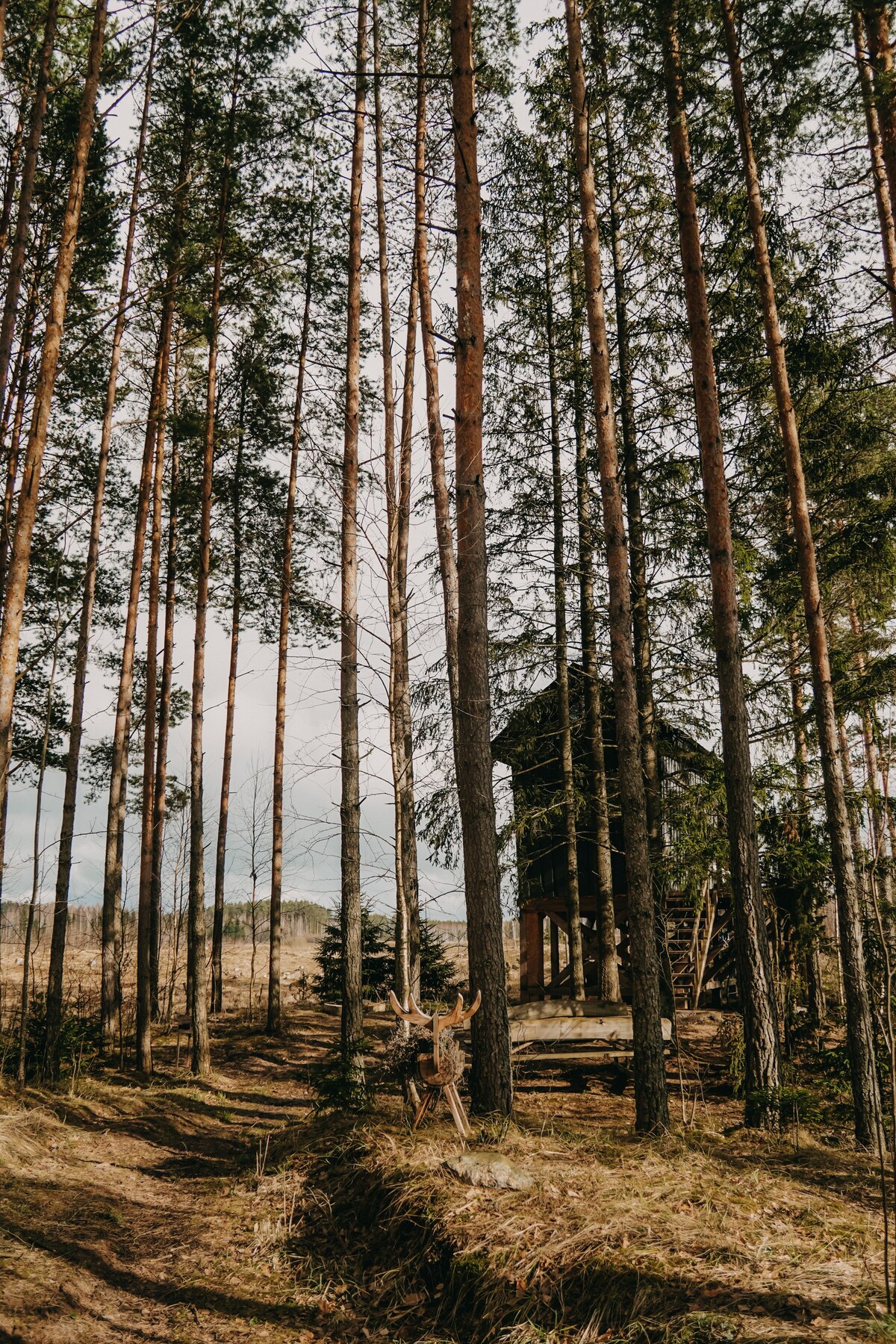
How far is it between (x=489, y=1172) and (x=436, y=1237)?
0.60m

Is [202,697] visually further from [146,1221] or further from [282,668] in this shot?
[146,1221]

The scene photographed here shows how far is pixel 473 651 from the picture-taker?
24.8ft

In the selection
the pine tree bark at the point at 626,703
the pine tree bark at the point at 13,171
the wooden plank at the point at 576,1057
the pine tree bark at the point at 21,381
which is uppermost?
the pine tree bark at the point at 13,171

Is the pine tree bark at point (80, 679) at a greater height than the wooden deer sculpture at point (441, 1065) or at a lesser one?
greater

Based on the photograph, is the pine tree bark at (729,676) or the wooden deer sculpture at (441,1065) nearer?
the wooden deer sculpture at (441,1065)

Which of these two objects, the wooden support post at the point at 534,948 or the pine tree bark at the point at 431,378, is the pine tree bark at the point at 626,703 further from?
the wooden support post at the point at 534,948

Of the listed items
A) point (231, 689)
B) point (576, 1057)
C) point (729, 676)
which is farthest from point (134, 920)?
point (729, 676)

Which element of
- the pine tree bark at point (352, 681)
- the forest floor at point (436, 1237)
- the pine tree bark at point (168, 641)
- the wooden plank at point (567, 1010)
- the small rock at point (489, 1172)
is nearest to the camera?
the forest floor at point (436, 1237)

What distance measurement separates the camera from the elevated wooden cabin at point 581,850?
12.2 meters

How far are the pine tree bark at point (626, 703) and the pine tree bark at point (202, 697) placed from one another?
6003mm

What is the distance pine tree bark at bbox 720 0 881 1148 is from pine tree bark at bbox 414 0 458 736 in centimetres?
414

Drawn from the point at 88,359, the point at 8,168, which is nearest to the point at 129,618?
the point at 88,359

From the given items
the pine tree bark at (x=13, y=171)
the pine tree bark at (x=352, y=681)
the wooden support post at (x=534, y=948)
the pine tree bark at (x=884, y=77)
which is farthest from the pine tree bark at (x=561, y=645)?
the pine tree bark at (x=13, y=171)

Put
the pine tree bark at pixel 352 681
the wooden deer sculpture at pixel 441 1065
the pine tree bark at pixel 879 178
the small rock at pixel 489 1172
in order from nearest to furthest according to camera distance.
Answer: the small rock at pixel 489 1172 < the wooden deer sculpture at pixel 441 1065 < the pine tree bark at pixel 879 178 < the pine tree bark at pixel 352 681
